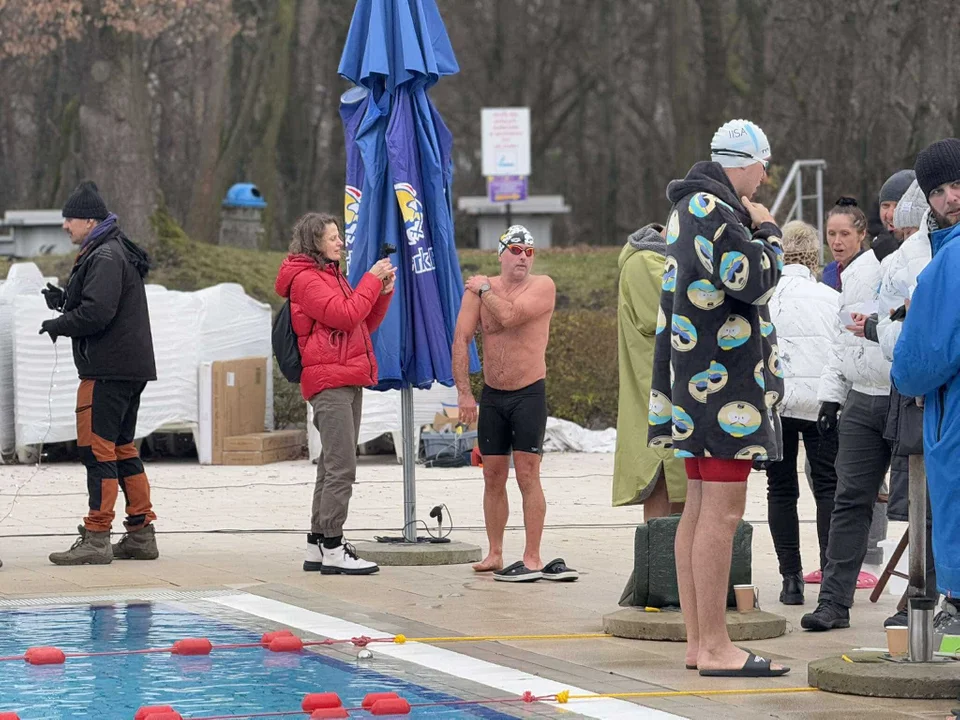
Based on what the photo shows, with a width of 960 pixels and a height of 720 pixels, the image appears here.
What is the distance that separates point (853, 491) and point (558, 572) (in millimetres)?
1895

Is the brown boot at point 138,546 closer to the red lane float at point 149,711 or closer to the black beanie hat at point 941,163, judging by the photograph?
the red lane float at point 149,711

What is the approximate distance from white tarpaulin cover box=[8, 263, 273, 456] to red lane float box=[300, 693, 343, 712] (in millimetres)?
9007

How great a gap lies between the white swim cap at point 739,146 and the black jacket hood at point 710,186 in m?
0.06

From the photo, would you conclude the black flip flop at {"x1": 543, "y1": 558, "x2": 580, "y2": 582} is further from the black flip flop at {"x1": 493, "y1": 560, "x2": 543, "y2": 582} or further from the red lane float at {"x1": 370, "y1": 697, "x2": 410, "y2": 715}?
the red lane float at {"x1": 370, "y1": 697, "x2": 410, "y2": 715}

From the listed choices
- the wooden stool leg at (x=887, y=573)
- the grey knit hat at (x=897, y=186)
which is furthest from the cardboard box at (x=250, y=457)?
the grey knit hat at (x=897, y=186)

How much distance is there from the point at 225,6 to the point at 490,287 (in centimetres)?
1879

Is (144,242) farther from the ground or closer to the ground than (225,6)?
closer to the ground

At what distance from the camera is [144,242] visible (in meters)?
21.2

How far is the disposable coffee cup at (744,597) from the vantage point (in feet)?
22.8

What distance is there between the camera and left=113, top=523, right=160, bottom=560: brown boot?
9.22 m

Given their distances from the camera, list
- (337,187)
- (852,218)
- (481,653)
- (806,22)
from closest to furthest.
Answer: (481,653) → (852,218) → (806,22) → (337,187)

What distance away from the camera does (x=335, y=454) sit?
870 centimetres

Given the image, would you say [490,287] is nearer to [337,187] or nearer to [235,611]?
[235,611]

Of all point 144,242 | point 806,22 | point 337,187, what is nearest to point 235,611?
point 144,242
